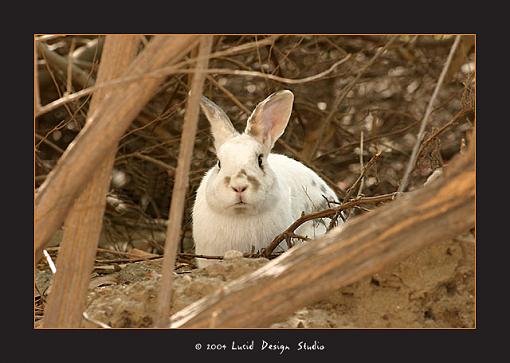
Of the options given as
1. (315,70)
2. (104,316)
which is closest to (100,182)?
(104,316)

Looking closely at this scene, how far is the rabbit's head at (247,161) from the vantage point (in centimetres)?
561

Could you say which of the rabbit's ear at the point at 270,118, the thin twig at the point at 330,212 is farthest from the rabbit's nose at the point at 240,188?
the rabbit's ear at the point at 270,118

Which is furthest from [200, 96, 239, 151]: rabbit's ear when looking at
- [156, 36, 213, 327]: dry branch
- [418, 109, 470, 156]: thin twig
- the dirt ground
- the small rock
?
[156, 36, 213, 327]: dry branch

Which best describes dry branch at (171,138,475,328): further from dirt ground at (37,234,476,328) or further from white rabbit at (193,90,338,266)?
white rabbit at (193,90,338,266)

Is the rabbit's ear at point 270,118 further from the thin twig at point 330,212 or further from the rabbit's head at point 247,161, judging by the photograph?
the thin twig at point 330,212

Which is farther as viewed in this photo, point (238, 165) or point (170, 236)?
point (238, 165)

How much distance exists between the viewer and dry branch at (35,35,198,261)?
4.07 metres

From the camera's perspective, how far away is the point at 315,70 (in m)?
8.21

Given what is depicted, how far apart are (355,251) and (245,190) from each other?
194 cm

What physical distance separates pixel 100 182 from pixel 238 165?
147 cm

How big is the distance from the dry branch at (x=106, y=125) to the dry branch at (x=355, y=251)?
894 millimetres

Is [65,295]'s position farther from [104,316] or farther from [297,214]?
[297,214]

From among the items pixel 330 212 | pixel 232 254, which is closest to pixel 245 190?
pixel 232 254

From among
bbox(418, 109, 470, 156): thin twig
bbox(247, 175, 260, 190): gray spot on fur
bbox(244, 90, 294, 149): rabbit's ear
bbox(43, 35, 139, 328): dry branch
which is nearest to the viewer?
bbox(43, 35, 139, 328): dry branch
